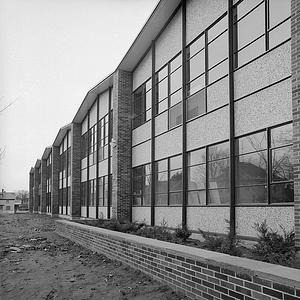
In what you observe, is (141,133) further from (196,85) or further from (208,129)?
(208,129)

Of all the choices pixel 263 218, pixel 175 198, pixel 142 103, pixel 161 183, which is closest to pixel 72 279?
pixel 263 218

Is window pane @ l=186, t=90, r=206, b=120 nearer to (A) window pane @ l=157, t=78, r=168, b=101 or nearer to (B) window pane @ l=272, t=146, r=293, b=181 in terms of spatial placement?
(A) window pane @ l=157, t=78, r=168, b=101

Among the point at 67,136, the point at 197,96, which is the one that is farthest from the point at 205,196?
the point at 67,136

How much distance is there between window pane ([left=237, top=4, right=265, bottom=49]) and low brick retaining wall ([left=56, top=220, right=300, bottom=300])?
239 inches

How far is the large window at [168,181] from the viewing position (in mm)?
14484

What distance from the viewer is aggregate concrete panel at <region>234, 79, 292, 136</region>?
9.09 metres

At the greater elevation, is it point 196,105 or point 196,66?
point 196,66

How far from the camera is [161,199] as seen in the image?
1591 centimetres

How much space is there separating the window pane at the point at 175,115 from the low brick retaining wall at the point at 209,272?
685cm

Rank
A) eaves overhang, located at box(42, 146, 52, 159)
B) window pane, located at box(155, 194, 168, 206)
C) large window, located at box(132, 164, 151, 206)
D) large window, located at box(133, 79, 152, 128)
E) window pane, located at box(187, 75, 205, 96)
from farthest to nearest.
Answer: eaves overhang, located at box(42, 146, 52, 159), large window, located at box(133, 79, 152, 128), large window, located at box(132, 164, 151, 206), window pane, located at box(155, 194, 168, 206), window pane, located at box(187, 75, 205, 96)

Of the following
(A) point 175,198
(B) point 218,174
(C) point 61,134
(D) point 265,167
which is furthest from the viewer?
(C) point 61,134

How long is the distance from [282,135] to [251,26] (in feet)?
10.5

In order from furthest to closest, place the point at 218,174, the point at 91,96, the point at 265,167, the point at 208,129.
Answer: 1. the point at 91,96
2. the point at 208,129
3. the point at 218,174
4. the point at 265,167

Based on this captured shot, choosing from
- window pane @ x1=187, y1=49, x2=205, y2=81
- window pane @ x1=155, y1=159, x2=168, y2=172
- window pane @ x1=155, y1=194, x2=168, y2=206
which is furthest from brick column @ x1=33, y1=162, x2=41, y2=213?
window pane @ x1=187, y1=49, x2=205, y2=81
